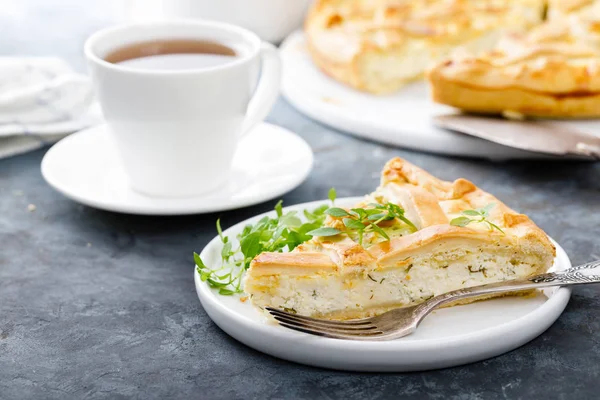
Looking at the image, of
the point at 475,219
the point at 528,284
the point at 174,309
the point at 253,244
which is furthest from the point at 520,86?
the point at 174,309

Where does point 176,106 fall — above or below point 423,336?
above

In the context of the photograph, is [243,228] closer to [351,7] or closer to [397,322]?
[397,322]

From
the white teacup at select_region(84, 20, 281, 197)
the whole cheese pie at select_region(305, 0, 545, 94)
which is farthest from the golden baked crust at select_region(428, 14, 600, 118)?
the white teacup at select_region(84, 20, 281, 197)

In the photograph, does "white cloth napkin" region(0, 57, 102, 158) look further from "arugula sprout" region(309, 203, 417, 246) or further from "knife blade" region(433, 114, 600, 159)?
"arugula sprout" region(309, 203, 417, 246)

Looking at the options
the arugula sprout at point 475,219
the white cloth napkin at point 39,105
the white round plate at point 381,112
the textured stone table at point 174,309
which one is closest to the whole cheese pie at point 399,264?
the arugula sprout at point 475,219

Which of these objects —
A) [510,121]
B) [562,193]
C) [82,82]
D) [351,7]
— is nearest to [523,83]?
[510,121]

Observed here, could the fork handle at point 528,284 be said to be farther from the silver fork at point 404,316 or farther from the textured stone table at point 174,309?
the textured stone table at point 174,309

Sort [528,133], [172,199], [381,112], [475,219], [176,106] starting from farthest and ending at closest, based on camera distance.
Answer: [381,112]
[528,133]
[172,199]
[176,106]
[475,219]

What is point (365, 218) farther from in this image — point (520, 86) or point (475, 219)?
point (520, 86)
